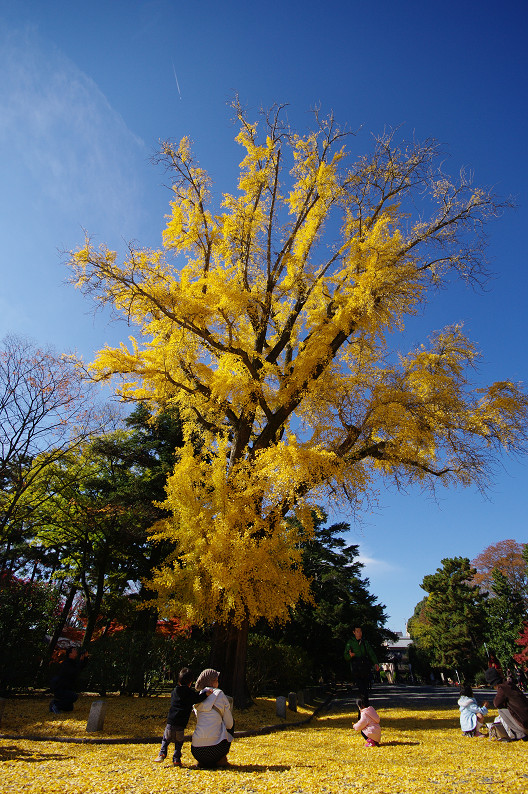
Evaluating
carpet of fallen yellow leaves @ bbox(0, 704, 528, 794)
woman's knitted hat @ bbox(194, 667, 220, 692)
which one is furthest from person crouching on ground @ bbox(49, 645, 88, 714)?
woman's knitted hat @ bbox(194, 667, 220, 692)

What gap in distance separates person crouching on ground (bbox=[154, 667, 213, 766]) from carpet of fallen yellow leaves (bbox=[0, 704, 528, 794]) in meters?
0.16

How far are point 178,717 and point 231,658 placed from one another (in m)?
5.17

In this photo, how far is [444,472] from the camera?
36.3 ft

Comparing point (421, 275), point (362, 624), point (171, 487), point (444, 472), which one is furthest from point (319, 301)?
point (362, 624)

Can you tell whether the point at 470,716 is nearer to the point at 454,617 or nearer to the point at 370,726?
the point at 370,726

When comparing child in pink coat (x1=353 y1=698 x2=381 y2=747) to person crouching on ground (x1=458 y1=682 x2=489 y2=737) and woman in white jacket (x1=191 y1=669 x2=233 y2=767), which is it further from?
woman in white jacket (x1=191 y1=669 x2=233 y2=767)

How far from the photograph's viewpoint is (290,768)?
4430 millimetres

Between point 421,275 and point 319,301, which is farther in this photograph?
point 319,301

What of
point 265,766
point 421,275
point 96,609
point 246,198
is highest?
point 246,198

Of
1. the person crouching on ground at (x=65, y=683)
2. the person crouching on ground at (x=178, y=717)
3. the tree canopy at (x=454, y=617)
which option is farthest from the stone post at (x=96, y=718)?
the tree canopy at (x=454, y=617)

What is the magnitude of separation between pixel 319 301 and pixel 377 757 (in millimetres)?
10323

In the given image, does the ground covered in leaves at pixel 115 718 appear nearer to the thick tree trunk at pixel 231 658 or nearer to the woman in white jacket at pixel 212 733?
the thick tree trunk at pixel 231 658

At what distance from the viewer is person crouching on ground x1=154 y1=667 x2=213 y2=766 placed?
181 inches

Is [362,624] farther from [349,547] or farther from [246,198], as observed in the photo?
[246,198]
